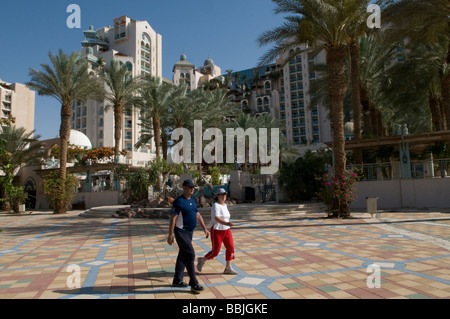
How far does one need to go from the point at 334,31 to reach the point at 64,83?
691 inches

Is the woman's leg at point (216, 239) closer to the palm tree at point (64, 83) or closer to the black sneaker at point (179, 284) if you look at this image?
the black sneaker at point (179, 284)

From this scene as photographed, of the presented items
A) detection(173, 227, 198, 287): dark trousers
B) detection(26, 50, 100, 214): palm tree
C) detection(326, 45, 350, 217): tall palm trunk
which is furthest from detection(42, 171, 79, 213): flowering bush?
detection(173, 227, 198, 287): dark trousers

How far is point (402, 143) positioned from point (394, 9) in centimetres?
661

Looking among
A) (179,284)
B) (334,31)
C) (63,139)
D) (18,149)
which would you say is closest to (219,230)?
(179,284)

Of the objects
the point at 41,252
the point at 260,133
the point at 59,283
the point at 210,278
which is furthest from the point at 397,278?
the point at 260,133

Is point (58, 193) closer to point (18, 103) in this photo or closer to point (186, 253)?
point (186, 253)

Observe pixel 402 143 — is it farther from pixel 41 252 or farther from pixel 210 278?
pixel 41 252

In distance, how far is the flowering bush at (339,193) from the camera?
12641mm

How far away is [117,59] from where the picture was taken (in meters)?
70.2

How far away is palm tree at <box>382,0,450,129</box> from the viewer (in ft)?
46.0

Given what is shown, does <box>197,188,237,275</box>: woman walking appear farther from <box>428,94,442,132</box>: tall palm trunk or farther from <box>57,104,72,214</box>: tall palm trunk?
<box>428,94,442,132</box>: tall palm trunk

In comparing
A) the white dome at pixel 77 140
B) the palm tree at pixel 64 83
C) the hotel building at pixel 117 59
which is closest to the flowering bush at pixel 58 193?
the palm tree at pixel 64 83

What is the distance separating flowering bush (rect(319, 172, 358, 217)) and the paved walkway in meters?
3.27

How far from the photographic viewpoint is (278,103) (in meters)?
81.1
